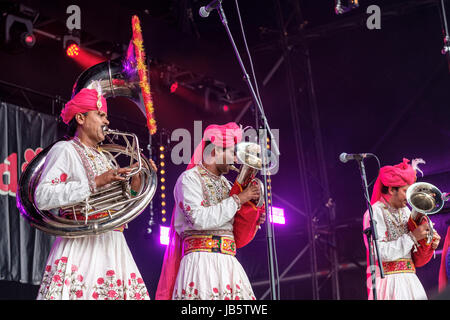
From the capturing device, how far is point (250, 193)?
A: 3.90 metres

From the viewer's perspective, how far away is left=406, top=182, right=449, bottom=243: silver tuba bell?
16.1ft

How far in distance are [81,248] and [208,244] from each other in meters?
0.87

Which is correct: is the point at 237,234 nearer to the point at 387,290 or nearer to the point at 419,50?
the point at 387,290

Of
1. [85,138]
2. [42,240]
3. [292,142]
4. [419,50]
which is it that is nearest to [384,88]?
[419,50]

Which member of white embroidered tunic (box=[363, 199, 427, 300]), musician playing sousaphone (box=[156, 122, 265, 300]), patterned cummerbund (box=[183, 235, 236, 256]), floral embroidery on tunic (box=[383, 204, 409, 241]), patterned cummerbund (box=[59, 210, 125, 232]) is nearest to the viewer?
patterned cummerbund (box=[59, 210, 125, 232])

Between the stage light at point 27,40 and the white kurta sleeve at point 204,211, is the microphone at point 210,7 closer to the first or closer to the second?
the white kurta sleeve at point 204,211

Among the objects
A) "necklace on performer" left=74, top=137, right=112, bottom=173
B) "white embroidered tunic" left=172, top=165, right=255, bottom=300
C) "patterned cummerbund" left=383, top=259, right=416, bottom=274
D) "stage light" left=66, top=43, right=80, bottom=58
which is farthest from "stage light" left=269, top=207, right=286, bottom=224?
"necklace on performer" left=74, top=137, right=112, bottom=173

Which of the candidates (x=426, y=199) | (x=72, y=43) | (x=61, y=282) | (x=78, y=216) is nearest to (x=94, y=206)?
(x=78, y=216)

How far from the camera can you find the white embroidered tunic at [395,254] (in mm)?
4820

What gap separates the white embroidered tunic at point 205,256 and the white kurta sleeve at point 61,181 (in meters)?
0.80

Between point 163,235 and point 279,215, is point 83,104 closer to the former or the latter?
point 163,235

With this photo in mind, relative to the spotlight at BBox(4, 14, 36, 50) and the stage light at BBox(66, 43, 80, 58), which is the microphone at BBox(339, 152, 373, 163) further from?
the stage light at BBox(66, 43, 80, 58)

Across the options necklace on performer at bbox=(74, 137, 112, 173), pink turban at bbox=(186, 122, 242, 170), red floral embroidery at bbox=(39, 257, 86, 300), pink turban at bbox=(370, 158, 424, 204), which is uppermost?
pink turban at bbox=(186, 122, 242, 170)

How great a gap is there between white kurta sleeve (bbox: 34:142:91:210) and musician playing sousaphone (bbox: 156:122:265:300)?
0.81 metres
